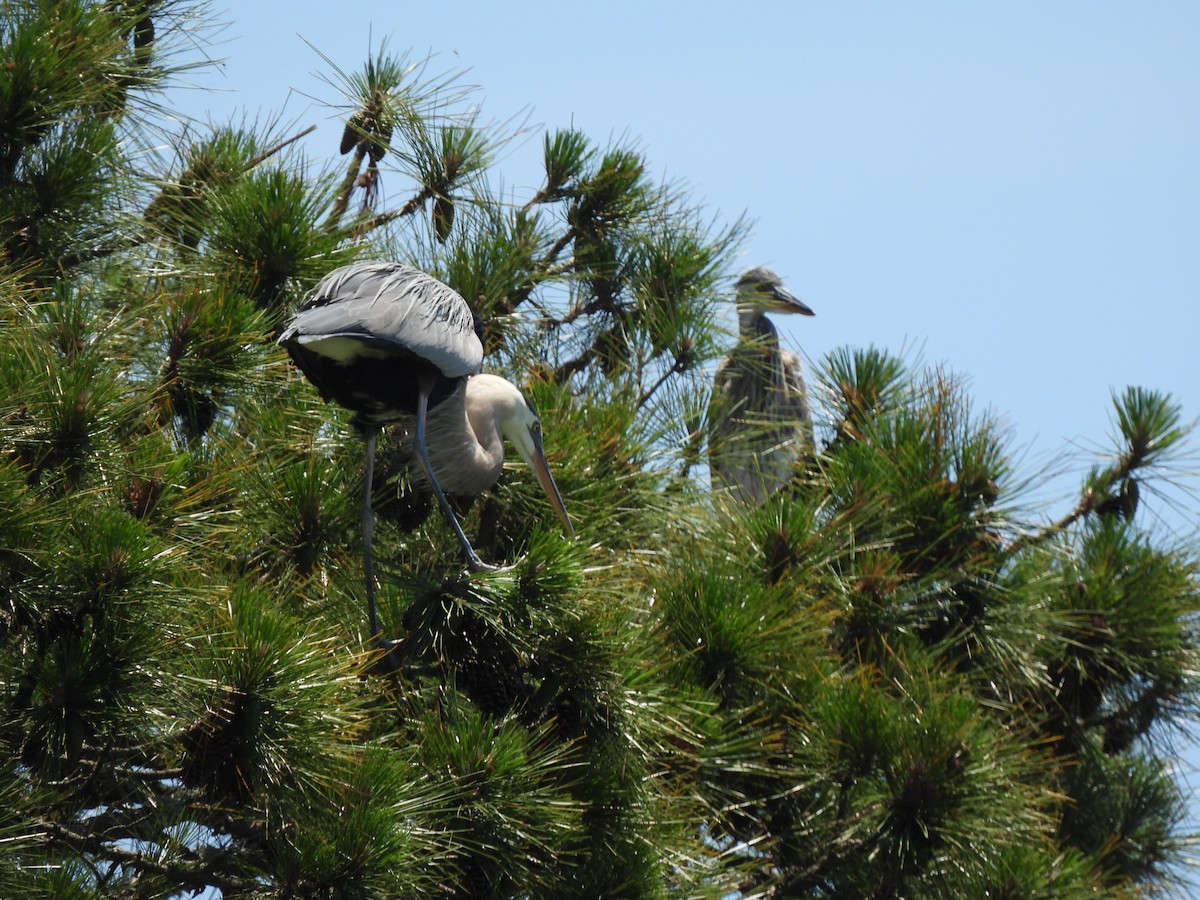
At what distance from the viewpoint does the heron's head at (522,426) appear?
11.0ft

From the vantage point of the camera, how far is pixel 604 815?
2.62m

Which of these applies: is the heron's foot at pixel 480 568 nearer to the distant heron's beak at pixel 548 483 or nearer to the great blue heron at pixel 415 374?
the great blue heron at pixel 415 374

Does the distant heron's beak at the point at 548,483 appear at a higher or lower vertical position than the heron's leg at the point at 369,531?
higher

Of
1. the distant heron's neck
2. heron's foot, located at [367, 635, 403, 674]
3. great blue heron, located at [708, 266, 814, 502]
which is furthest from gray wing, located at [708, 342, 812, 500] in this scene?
heron's foot, located at [367, 635, 403, 674]

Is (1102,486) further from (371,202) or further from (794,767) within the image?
(371,202)

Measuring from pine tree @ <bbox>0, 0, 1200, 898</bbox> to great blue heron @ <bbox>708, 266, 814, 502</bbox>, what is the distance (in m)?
0.15

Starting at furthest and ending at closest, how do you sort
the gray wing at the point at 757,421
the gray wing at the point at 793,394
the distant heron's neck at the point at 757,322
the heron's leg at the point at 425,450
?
the distant heron's neck at the point at 757,322
the gray wing at the point at 793,394
the gray wing at the point at 757,421
the heron's leg at the point at 425,450

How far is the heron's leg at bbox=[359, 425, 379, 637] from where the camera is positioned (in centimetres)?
274

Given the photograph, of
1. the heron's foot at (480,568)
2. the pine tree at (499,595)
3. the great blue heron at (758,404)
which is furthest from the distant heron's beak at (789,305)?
the heron's foot at (480,568)

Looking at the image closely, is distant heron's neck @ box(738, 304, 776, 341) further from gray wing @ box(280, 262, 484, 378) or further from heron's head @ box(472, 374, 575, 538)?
gray wing @ box(280, 262, 484, 378)

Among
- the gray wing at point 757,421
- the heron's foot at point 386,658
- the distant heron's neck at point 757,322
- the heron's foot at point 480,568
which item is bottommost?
the heron's foot at point 386,658

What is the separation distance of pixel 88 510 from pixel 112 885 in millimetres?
570

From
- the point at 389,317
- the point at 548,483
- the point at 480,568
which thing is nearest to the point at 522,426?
the point at 548,483

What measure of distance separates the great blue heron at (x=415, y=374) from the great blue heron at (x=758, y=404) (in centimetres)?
56
